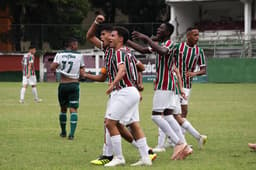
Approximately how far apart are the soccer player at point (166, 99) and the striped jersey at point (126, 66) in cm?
80

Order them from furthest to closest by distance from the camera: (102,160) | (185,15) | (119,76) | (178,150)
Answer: (185,15), (178,150), (102,160), (119,76)

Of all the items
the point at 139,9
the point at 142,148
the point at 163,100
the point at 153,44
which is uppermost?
the point at 139,9

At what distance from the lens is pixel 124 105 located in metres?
10.2

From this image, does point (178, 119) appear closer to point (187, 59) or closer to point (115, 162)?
point (187, 59)

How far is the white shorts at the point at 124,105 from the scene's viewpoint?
1023cm

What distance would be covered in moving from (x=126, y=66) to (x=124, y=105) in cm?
61

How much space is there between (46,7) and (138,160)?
47.7 metres

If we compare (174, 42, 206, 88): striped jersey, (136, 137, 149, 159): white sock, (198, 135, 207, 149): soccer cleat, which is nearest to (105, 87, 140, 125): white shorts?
(136, 137, 149, 159): white sock

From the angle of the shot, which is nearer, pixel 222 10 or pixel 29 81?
pixel 29 81

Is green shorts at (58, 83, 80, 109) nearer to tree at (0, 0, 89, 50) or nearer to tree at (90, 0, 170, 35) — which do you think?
tree at (0, 0, 89, 50)

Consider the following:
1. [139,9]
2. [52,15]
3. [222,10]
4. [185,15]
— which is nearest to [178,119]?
[185,15]

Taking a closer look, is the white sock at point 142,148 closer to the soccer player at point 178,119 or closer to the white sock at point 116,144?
the white sock at point 116,144

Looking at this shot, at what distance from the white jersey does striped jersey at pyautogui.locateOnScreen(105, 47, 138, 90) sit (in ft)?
13.3

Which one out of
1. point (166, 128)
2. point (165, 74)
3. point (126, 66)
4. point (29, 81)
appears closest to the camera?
point (126, 66)
